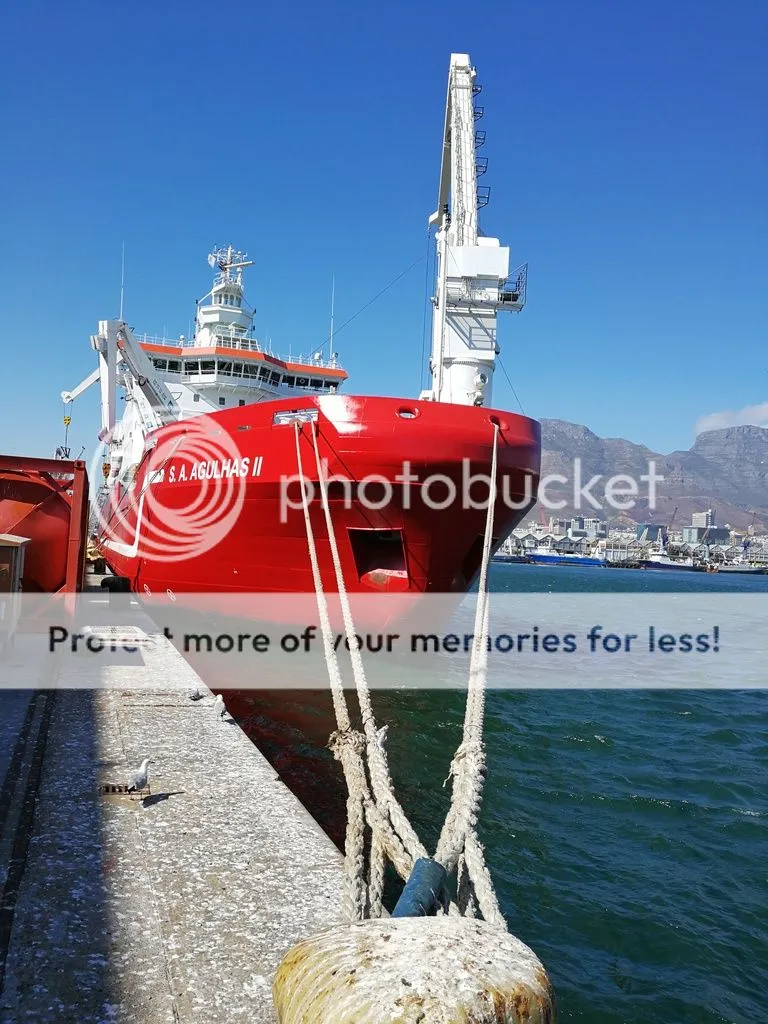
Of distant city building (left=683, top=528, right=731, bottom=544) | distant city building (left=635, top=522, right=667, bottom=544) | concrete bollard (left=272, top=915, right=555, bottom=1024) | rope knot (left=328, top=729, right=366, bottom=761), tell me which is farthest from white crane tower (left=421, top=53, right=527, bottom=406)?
distant city building (left=683, top=528, right=731, bottom=544)

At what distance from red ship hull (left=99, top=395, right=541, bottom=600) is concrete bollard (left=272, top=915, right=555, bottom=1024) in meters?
8.65

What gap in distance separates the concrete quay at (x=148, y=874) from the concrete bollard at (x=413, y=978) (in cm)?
82

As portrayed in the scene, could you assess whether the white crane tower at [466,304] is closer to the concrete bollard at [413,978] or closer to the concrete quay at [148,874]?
the concrete quay at [148,874]

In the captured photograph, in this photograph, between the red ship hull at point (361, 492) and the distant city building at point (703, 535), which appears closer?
the red ship hull at point (361, 492)

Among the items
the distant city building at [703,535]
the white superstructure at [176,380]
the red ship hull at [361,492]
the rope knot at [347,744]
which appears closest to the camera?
the rope knot at [347,744]

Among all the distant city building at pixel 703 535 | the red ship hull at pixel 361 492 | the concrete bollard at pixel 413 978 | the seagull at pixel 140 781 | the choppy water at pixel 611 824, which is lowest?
the choppy water at pixel 611 824

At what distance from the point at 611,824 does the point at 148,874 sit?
4622 millimetres

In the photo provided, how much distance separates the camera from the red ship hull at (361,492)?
10.6m

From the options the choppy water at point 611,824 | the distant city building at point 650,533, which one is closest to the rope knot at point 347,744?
the choppy water at point 611,824

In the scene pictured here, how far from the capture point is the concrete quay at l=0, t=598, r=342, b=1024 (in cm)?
264

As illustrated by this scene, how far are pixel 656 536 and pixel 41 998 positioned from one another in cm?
16009

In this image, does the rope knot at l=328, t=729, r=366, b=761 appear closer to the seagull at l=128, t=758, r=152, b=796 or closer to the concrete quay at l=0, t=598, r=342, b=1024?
the concrete quay at l=0, t=598, r=342, b=1024

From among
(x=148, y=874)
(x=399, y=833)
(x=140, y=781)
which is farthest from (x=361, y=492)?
(x=148, y=874)

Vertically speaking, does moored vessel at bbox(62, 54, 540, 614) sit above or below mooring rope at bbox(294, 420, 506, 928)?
above
